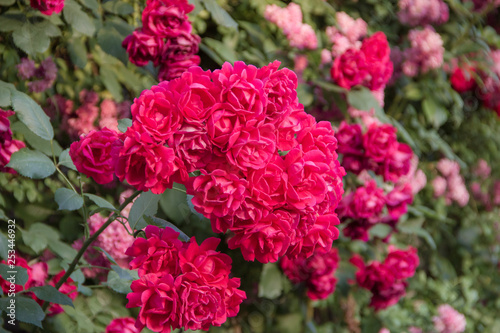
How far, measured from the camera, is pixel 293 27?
5.64ft

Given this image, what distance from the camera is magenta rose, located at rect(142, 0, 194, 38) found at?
118 cm

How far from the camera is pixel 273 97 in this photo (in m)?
0.78

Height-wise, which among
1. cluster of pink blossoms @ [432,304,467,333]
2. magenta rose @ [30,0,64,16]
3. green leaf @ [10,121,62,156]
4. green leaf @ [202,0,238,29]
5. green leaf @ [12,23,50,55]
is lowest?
cluster of pink blossoms @ [432,304,467,333]

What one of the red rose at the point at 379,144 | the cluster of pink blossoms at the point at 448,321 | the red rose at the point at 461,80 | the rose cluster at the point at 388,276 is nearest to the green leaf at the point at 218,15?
the red rose at the point at 379,144

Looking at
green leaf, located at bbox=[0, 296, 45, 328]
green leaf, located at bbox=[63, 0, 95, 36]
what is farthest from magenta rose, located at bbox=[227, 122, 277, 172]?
green leaf, located at bbox=[63, 0, 95, 36]

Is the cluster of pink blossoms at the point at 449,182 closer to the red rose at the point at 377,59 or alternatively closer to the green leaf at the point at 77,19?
the red rose at the point at 377,59

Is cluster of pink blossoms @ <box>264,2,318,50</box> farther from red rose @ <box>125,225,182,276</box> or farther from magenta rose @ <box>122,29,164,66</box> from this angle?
red rose @ <box>125,225,182,276</box>

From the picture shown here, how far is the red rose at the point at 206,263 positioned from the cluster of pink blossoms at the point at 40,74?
2.94 feet

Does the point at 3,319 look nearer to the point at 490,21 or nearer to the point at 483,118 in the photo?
the point at 483,118

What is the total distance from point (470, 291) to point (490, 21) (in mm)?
1751

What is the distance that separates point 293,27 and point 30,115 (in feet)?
3.45

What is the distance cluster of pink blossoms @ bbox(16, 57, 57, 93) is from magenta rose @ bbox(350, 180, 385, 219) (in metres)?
1.02

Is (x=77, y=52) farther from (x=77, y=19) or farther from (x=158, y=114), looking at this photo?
(x=158, y=114)

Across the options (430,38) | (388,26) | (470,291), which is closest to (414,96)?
(430,38)
